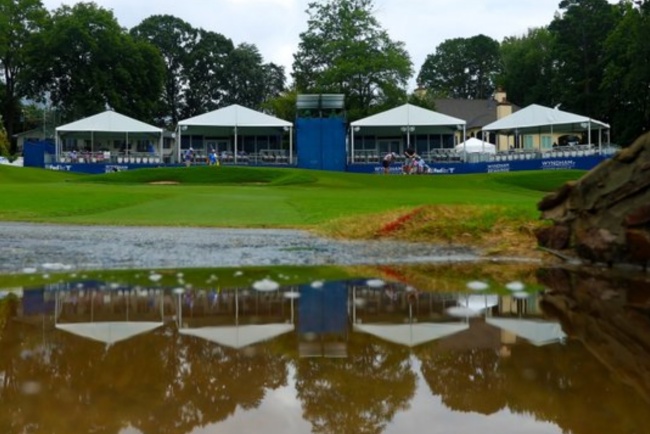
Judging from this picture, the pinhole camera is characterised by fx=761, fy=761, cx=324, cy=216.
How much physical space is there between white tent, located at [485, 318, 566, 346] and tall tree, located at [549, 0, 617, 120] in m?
78.8

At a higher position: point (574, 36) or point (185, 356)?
point (574, 36)

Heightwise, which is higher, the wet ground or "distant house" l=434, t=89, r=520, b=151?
"distant house" l=434, t=89, r=520, b=151

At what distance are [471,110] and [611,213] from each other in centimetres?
9022

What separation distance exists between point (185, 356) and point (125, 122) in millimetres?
55194

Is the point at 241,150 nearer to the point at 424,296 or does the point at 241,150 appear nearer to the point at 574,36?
the point at 574,36

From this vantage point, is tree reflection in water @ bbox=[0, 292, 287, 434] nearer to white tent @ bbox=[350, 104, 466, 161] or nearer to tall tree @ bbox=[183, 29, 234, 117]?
white tent @ bbox=[350, 104, 466, 161]

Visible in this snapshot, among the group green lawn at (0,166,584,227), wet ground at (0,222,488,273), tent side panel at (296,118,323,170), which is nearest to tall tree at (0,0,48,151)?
tent side panel at (296,118,323,170)

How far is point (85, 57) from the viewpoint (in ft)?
263

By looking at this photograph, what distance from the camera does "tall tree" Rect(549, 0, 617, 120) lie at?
79438mm

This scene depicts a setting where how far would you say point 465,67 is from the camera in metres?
132

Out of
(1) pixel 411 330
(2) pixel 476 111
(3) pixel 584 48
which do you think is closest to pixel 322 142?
(3) pixel 584 48

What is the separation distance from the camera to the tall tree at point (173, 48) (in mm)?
103562

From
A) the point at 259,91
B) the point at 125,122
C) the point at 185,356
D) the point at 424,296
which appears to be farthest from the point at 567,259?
the point at 259,91

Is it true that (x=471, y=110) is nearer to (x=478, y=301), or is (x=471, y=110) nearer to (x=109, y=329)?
(x=478, y=301)
